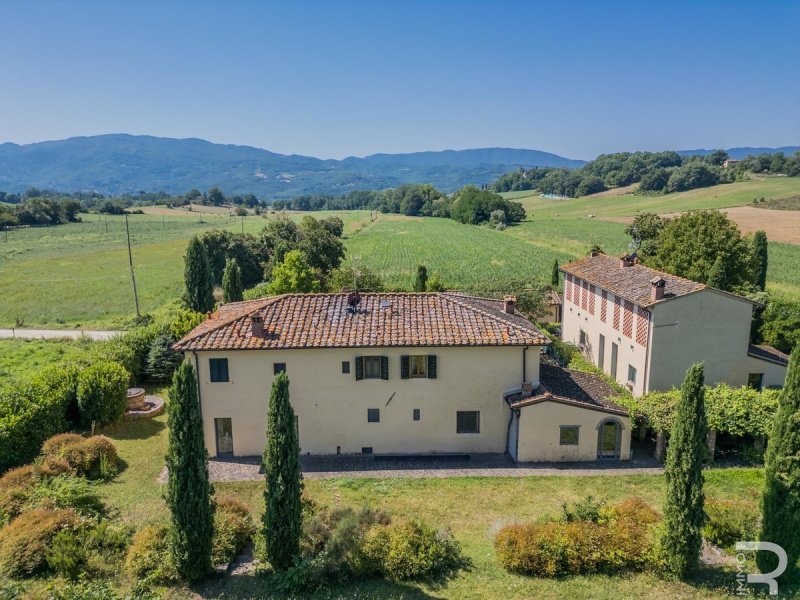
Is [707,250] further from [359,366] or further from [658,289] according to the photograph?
[359,366]

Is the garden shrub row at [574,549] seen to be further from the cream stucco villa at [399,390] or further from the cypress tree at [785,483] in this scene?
the cream stucco villa at [399,390]

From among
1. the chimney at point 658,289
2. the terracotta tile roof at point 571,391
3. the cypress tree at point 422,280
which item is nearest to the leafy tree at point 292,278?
the cypress tree at point 422,280

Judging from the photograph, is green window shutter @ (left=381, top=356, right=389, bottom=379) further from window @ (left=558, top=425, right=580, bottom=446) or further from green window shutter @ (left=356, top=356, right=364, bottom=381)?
window @ (left=558, top=425, right=580, bottom=446)

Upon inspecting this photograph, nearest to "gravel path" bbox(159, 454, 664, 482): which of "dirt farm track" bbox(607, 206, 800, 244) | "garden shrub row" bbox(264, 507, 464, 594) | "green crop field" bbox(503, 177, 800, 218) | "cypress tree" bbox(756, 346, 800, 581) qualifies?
"garden shrub row" bbox(264, 507, 464, 594)

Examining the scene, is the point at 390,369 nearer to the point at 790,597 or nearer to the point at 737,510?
the point at 737,510

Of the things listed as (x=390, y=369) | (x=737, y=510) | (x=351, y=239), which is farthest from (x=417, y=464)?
(x=351, y=239)
